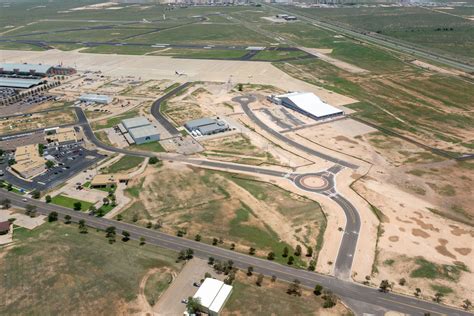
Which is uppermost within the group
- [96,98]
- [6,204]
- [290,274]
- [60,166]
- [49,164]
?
[96,98]

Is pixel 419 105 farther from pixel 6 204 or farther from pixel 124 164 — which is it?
pixel 6 204

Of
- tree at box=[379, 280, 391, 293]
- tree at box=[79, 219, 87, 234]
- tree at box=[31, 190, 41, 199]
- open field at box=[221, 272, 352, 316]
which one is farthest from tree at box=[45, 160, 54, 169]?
tree at box=[379, 280, 391, 293]

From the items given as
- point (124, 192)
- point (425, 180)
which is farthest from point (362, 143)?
point (124, 192)

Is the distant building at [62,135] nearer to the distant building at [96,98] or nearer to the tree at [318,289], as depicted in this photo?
the distant building at [96,98]

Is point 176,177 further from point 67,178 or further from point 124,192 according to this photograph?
point 67,178

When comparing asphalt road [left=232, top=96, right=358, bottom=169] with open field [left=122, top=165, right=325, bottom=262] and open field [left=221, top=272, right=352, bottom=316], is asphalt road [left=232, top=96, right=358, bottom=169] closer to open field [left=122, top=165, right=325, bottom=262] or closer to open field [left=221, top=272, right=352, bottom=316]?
open field [left=122, top=165, right=325, bottom=262]

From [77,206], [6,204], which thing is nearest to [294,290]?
[77,206]
